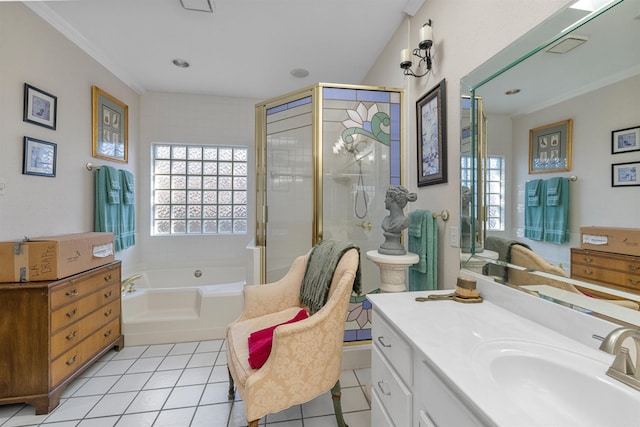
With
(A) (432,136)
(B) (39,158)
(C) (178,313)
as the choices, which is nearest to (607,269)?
(A) (432,136)

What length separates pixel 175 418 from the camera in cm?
150

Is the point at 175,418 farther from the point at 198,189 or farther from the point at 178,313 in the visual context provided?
the point at 198,189

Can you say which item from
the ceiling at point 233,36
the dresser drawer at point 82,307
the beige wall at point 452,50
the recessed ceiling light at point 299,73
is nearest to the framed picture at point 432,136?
the beige wall at point 452,50

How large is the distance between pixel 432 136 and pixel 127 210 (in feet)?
10.6

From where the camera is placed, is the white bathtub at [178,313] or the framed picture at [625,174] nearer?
the framed picture at [625,174]

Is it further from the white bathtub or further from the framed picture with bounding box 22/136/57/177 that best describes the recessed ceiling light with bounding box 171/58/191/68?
the white bathtub

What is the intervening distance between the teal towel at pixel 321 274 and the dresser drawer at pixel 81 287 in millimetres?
1470

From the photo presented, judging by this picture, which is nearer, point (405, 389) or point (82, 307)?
point (405, 389)

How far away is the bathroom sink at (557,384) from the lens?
59 centimetres

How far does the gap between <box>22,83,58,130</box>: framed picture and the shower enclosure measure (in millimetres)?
1680

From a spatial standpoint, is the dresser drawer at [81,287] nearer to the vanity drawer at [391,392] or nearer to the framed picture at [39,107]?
the framed picture at [39,107]

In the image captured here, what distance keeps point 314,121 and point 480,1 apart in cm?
118

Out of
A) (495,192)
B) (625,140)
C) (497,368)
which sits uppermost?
(625,140)

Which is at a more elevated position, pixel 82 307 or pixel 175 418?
pixel 82 307
